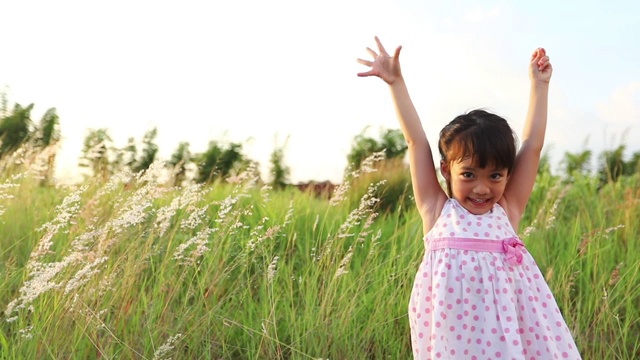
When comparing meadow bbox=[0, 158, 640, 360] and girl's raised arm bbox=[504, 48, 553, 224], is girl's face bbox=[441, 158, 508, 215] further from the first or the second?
meadow bbox=[0, 158, 640, 360]

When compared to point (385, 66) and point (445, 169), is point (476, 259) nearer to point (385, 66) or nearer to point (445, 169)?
point (445, 169)

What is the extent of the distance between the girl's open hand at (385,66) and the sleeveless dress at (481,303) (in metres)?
0.55

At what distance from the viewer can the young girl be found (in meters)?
2.54

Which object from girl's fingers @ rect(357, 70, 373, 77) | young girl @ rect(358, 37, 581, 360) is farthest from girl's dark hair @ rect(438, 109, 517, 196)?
girl's fingers @ rect(357, 70, 373, 77)

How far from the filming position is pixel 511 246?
8.59 ft

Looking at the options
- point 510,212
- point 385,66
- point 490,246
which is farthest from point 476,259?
point 385,66

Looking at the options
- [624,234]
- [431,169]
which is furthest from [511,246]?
[624,234]

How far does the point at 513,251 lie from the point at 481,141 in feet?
1.25

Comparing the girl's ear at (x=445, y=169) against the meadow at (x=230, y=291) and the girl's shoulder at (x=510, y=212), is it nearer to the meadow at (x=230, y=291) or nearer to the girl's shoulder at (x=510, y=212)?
the girl's shoulder at (x=510, y=212)

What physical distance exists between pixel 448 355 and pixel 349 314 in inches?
A: 37.5

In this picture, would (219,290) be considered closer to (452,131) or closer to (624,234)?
(452,131)

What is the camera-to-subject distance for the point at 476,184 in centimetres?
261

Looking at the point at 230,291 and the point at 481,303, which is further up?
the point at 481,303

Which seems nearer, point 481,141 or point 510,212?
point 481,141
